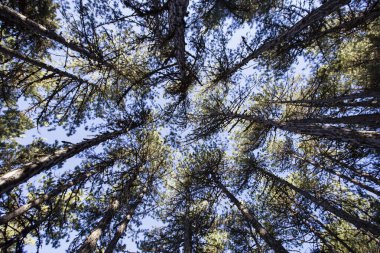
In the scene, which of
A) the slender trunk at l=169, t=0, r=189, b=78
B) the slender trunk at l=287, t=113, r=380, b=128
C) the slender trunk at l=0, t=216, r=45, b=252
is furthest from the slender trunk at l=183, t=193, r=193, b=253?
the slender trunk at l=169, t=0, r=189, b=78

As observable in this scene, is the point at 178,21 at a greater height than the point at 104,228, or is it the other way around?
the point at 178,21

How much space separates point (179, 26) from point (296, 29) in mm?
3180

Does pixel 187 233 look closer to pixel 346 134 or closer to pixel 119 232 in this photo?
pixel 119 232

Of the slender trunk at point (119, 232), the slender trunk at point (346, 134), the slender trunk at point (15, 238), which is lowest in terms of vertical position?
the slender trunk at point (119, 232)

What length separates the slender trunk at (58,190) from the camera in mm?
5100

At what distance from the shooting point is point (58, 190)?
657 centimetres

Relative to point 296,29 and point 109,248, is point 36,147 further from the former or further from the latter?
point 296,29

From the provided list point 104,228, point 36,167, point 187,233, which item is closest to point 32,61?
point 36,167

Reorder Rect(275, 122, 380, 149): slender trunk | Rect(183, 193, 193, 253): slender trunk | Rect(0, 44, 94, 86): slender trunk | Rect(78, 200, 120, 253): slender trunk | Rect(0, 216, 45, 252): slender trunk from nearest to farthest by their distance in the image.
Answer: Rect(0, 216, 45, 252): slender trunk, Rect(275, 122, 380, 149): slender trunk, Rect(78, 200, 120, 253): slender trunk, Rect(0, 44, 94, 86): slender trunk, Rect(183, 193, 193, 253): slender trunk

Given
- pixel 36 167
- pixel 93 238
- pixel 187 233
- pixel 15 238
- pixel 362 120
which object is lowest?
pixel 187 233

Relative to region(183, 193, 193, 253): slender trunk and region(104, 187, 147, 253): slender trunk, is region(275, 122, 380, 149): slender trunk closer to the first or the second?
region(183, 193, 193, 253): slender trunk

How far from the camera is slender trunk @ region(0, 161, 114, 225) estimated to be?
16.7 feet

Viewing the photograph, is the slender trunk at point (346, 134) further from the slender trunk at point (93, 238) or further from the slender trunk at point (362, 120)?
the slender trunk at point (93, 238)

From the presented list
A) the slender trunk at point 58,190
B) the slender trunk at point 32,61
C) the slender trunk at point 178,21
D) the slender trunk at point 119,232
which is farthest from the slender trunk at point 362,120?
the slender trunk at point 32,61
